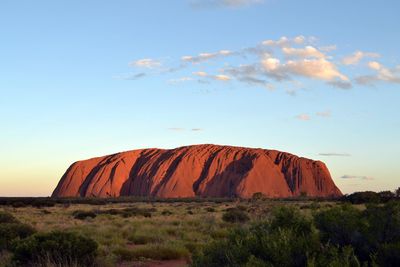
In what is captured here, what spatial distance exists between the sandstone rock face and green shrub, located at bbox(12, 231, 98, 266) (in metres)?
70.4

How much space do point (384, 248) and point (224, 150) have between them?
3505 inches

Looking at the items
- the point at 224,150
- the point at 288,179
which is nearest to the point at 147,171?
the point at 224,150

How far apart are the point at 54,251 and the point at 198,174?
262 feet

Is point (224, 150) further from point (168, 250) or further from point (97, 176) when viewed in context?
point (168, 250)

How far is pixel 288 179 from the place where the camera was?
90.6 metres

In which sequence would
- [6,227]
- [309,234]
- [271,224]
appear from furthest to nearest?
[6,227], [271,224], [309,234]

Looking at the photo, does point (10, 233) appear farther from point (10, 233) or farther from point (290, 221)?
point (290, 221)

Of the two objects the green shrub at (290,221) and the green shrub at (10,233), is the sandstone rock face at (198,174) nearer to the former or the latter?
the green shrub at (10,233)

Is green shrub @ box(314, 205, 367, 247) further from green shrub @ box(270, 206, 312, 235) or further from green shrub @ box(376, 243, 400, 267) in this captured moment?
green shrub @ box(376, 243, 400, 267)

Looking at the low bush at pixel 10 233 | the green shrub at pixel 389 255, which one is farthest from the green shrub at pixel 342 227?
the low bush at pixel 10 233

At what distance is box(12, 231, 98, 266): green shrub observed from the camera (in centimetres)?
923

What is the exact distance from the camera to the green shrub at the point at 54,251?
30.3 feet

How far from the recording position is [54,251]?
9.16m

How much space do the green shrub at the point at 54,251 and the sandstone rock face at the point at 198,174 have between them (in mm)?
70391
